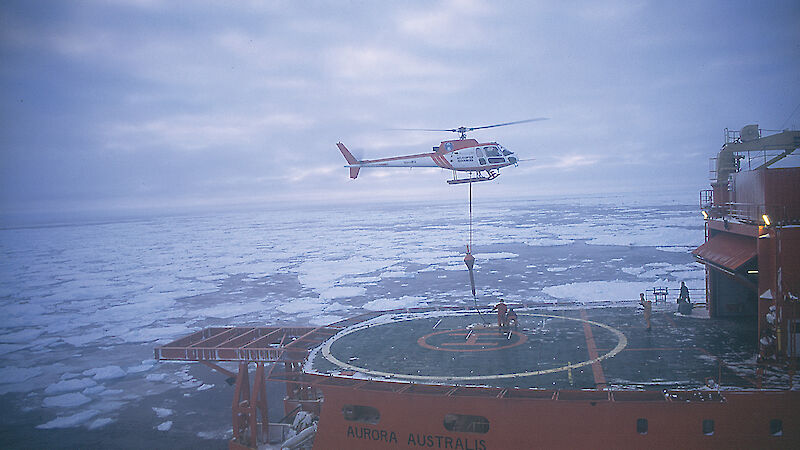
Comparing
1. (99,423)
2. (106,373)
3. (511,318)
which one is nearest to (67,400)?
(106,373)

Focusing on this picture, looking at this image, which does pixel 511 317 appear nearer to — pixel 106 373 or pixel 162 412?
pixel 162 412

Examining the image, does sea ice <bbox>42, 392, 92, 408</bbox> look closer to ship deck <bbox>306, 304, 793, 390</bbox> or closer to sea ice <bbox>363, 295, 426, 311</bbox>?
ship deck <bbox>306, 304, 793, 390</bbox>

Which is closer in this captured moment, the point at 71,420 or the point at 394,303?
the point at 71,420

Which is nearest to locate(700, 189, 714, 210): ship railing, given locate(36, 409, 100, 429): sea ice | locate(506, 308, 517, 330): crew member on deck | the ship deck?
the ship deck

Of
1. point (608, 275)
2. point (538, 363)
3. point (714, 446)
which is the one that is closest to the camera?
point (714, 446)

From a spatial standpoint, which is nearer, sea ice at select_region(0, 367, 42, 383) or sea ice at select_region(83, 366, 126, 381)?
sea ice at select_region(83, 366, 126, 381)

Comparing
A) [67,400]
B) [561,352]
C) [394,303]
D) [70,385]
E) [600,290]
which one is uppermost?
[561,352]

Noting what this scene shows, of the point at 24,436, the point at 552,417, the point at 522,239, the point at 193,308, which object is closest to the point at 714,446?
the point at 552,417

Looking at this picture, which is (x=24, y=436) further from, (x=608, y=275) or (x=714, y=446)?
(x=608, y=275)
